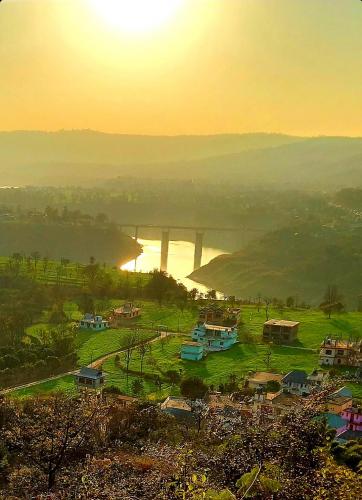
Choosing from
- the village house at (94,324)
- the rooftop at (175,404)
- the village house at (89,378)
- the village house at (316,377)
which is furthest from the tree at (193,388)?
the village house at (94,324)

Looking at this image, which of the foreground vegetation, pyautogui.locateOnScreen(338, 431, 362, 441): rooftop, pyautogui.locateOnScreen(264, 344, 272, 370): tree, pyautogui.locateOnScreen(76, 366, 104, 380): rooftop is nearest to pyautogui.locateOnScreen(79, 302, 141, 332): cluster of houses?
pyautogui.locateOnScreen(264, 344, 272, 370): tree

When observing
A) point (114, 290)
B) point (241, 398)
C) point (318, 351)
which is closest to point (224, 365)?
point (318, 351)

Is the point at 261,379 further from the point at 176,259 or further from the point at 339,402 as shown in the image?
the point at 176,259

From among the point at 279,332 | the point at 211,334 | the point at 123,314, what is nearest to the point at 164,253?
the point at 123,314

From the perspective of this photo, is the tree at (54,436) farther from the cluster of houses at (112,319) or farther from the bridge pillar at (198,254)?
the bridge pillar at (198,254)

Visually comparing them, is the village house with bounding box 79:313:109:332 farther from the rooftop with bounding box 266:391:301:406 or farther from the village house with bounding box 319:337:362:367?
the rooftop with bounding box 266:391:301:406
